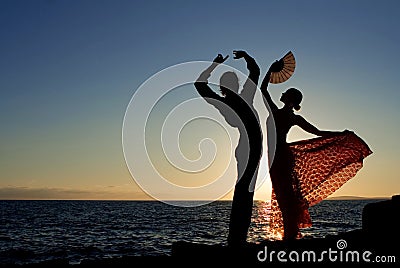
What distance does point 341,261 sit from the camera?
21.2 ft

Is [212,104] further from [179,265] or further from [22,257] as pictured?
[22,257]

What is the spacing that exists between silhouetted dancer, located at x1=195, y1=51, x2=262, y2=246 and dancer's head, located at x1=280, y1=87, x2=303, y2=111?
0.78m

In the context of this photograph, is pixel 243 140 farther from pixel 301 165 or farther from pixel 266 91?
pixel 301 165

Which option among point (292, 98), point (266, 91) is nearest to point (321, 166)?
point (292, 98)

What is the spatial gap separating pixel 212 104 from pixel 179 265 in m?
2.68

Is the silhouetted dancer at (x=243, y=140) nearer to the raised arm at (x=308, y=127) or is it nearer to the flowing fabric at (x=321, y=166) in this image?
the raised arm at (x=308, y=127)

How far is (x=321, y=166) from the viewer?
366 inches

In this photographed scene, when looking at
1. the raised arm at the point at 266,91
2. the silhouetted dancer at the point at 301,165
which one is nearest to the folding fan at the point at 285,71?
the silhouetted dancer at the point at 301,165

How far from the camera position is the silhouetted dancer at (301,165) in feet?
27.5

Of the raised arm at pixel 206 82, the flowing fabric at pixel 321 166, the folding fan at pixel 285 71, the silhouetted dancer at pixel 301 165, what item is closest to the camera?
the raised arm at pixel 206 82

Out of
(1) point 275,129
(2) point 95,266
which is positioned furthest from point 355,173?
(2) point 95,266

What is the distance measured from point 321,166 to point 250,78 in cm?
261

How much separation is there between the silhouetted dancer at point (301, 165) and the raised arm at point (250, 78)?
32cm

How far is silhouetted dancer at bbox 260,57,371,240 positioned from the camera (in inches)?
329
